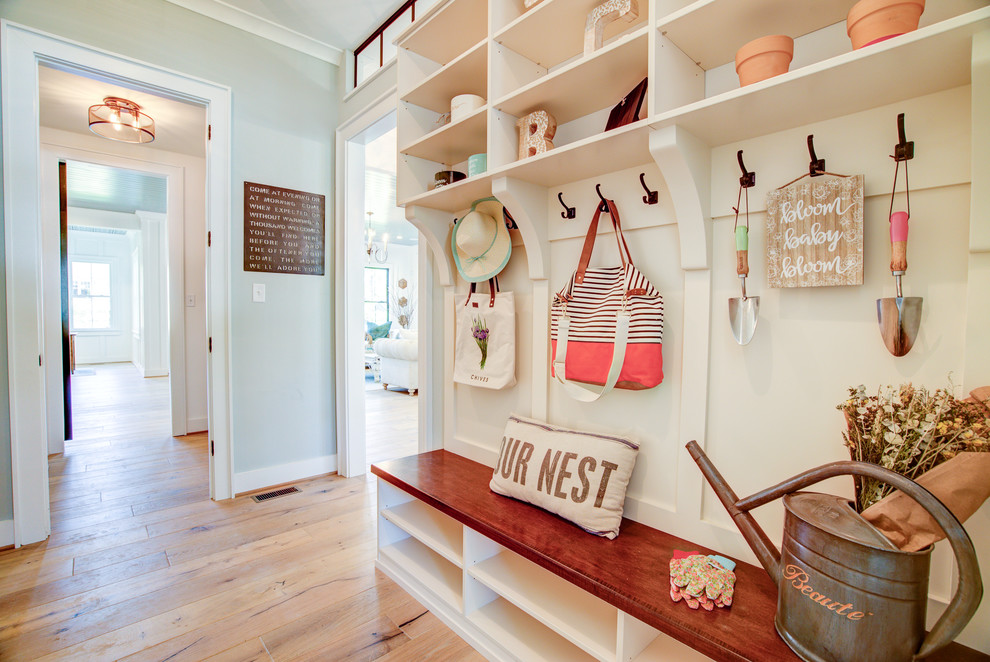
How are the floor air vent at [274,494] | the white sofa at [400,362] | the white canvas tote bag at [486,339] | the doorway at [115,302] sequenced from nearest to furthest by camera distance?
the white canvas tote bag at [486,339] → the floor air vent at [274,494] → the doorway at [115,302] → the white sofa at [400,362]

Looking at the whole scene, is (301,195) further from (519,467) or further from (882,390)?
(882,390)

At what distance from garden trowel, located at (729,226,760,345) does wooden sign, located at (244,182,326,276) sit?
248cm

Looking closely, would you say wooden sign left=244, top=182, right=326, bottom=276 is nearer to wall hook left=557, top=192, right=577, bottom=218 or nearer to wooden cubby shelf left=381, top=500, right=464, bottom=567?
wooden cubby shelf left=381, top=500, right=464, bottom=567

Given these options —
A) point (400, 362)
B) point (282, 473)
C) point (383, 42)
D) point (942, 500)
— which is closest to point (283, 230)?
point (383, 42)

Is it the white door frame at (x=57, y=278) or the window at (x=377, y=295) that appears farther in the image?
the window at (x=377, y=295)

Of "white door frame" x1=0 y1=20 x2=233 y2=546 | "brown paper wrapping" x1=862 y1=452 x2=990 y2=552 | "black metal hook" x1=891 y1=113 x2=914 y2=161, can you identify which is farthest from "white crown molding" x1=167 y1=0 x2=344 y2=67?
"brown paper wrapping" x1=862 y1=452 x2=990 y2=552

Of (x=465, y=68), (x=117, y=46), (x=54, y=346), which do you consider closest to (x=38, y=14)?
(x=117, y=46)

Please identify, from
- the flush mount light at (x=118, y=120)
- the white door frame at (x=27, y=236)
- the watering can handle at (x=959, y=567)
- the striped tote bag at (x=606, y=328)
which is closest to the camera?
the watering can handle at (x=959, y=567)

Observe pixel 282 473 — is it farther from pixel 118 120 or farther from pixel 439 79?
pixel 118 120

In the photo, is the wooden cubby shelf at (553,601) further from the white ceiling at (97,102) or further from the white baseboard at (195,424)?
the white baseboard at (195,424)

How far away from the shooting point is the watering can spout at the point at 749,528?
90 cm

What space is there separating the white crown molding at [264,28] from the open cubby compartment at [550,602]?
297cm

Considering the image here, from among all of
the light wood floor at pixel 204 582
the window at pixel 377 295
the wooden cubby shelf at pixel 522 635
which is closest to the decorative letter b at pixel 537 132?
the wooden cubby shelf at pixel 522 635

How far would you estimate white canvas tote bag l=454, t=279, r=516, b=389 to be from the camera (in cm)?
169
